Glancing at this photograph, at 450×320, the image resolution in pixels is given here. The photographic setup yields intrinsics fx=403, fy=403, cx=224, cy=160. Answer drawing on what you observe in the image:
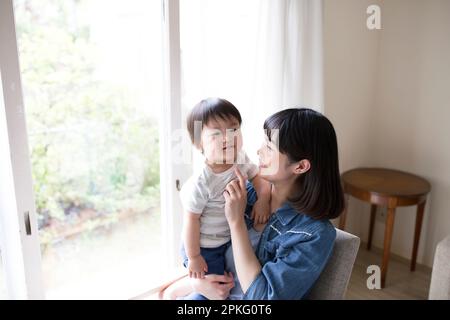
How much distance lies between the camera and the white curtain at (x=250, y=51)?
5.77 ft

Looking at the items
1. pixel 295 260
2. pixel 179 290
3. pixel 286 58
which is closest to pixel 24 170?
pixel 179 290

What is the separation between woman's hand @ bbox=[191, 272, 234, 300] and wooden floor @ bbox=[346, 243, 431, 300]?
1303 millimetres

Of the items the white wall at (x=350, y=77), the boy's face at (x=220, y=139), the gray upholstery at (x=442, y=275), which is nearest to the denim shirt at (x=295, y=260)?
the boy's face at (x=220, y=139)

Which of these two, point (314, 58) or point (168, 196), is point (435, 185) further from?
point (168, 196)

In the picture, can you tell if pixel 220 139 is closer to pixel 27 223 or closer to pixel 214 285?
pixel 214 285

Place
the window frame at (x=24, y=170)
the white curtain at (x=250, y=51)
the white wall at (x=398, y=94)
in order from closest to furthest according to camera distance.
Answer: the window frame at (x=24, y=170)
the white curtain at (x=250, y=51)
the white wall at (x=398, y=94)

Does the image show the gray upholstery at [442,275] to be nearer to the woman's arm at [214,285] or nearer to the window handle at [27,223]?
the woman's arm at [214,285]

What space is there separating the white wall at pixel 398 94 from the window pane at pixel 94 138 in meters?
1.11

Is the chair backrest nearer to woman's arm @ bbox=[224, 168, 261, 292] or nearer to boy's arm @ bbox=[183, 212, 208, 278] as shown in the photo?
woman's arm @ bbox=[224, 168, 261, 292]

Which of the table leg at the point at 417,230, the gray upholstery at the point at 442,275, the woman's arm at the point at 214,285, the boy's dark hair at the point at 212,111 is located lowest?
the table leg at the point at 417,230

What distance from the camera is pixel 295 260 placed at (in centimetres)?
111

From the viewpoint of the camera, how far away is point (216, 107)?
1.21m

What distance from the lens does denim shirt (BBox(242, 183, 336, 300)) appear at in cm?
110
